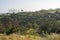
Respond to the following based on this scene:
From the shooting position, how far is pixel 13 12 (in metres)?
82.1

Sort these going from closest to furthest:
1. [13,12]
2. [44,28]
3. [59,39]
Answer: [59,39]
[44,28]
[13,12]

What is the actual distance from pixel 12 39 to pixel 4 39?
47 cm

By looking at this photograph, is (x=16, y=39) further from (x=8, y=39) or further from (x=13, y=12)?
(x=13, y=12)

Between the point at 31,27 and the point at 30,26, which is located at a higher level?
the point at 31,27

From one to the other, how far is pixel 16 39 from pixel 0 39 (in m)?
0.94

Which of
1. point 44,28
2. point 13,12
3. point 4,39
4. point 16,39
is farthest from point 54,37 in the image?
point 13,12

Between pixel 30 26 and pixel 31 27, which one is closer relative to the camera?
pixel 31 27

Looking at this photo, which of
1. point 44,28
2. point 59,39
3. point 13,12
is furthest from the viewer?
point 13,12

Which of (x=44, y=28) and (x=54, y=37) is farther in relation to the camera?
(x=44, y=28)

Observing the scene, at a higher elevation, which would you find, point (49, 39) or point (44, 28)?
point (49, 39)

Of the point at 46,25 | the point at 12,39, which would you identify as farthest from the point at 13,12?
the point at 12,39

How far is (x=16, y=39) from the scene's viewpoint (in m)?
11.0

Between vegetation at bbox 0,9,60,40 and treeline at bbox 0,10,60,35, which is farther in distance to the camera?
treeline at bbox 0,10,60,35

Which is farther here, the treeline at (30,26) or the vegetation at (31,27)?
the treeline at (30,26)
